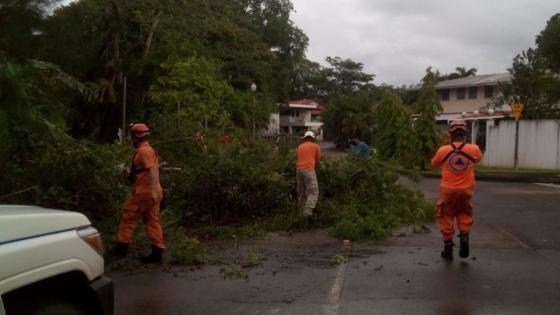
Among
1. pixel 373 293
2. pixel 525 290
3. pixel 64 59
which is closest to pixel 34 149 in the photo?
pixel 64 59

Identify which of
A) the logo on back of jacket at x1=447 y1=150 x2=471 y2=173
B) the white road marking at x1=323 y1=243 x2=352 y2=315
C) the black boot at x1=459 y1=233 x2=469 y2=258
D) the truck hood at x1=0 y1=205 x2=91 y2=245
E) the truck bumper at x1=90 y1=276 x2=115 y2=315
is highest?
the logo on back of jacket at x1=447 y1=150 x2=471 y2=173

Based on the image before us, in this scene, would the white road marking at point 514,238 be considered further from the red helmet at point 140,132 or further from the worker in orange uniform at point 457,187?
the red helmet at point 140,132

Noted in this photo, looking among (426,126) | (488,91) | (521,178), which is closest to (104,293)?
(521,178)

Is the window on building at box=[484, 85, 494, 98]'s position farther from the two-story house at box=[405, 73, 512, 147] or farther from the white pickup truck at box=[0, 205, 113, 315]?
the white pickup truck at box=[0, 205, 113, 315]

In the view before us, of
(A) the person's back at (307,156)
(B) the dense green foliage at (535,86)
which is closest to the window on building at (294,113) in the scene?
(B) the dense green foliage at (535,86)

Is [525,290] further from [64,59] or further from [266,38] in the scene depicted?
[266,38]

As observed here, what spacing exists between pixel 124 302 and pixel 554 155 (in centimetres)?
2274

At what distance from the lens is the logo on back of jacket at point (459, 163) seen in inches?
316

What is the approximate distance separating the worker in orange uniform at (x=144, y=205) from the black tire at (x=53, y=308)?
13.0 feet

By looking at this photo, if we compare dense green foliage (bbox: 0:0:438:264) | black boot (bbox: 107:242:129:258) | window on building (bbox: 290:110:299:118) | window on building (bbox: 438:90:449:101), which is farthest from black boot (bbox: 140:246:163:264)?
window on building (bbox: 290:110:299:118)

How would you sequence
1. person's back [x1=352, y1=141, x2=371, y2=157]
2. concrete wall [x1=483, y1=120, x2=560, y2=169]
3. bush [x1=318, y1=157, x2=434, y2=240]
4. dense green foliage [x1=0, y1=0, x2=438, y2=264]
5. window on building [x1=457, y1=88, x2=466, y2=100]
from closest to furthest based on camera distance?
1. dense green foliage [x1=0, y1=0, x2=438, y2=264]
2. bush [x1=318, y1=157, x2=434, y2=240]
3. person's back [x1=352, y1=141, x2=371, y2=157]
4. concrete wall [x1=483, y1=120, x2=560, y2=169]
5. window on building [x1=457, y1=88, x2=466, y2=100]

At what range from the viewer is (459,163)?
8.02 meters

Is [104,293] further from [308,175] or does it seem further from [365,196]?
[365,196]

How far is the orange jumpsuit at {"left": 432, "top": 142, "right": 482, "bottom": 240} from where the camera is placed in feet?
26.2
